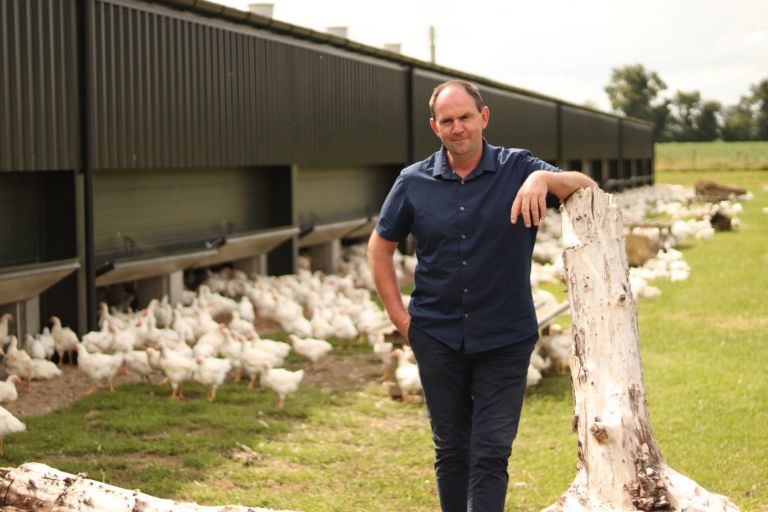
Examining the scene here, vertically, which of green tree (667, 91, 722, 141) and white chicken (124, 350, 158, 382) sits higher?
green tree (667, 91, 722, 141)

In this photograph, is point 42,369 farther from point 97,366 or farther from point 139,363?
point 139,363

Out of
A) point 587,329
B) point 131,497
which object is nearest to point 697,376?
point 587,329

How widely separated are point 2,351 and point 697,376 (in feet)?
22.9

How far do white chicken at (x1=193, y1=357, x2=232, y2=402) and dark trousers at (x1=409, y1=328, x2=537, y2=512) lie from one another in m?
5.17

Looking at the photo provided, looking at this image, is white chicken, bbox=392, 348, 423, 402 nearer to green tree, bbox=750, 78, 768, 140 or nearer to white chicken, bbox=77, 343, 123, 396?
white chicken, bbox=77, 343, 123, 396

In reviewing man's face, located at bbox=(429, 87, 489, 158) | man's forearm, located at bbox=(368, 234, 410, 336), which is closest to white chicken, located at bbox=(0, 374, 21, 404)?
man's forearm, located at bbox=(368, 234, 410, 336)

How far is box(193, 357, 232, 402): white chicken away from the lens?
990 centimetres

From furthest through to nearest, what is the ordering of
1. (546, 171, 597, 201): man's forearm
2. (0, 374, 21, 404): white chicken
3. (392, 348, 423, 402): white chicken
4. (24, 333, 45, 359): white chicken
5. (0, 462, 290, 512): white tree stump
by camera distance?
(24, 333, 45, 359): white chicken → (392, 348, 423, 402): white chicken → (0, 374, 21, 404): white chicken → (546, 171, 597, 201): man's forearm → (0, 462, 290, 512): white tree stump

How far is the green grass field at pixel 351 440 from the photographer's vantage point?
7.18 m

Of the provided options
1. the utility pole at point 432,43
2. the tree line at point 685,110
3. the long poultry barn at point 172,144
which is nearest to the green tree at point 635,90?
the tree line at point 685,110

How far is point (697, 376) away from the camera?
10695 mm

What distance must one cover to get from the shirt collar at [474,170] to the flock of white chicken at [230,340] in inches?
178

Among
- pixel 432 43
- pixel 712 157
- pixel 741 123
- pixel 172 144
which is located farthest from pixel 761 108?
pixel 172 144

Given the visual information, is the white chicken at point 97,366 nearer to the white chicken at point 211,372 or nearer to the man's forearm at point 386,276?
the white chicken at point 211,372
